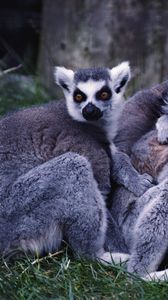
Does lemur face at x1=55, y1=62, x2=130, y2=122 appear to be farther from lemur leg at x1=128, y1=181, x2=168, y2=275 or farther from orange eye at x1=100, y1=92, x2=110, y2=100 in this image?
lemur leg at x1=128, y1=181, x2=168, y2=275

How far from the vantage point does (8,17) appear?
15586mm

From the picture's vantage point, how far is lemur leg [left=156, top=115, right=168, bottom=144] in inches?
309

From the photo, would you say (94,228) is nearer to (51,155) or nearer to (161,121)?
(51,155)

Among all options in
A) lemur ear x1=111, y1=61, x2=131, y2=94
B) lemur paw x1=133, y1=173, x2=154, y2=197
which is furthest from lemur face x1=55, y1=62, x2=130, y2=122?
lemur paw x1=133, y1=173, x2=154, y2=197

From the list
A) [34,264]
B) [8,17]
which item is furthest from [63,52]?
[34,264]

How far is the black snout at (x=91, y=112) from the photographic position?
7645mm

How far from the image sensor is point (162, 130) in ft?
25.8

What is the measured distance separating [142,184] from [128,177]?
149mm

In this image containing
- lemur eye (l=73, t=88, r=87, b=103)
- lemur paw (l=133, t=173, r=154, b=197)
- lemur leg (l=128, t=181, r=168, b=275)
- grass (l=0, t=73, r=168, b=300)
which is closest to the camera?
grass (l=0, t=73, r=168, b=300)

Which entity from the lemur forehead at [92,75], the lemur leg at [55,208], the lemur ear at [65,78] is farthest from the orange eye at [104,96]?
the lemur leg at [55,208]

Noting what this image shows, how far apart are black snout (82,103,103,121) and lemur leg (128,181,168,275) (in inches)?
48.7

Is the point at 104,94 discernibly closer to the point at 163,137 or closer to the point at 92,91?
the point at 92,91

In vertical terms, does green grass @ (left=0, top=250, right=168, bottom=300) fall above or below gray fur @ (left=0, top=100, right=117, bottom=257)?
below

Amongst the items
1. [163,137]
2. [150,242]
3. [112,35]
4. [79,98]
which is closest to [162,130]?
[163,137]
